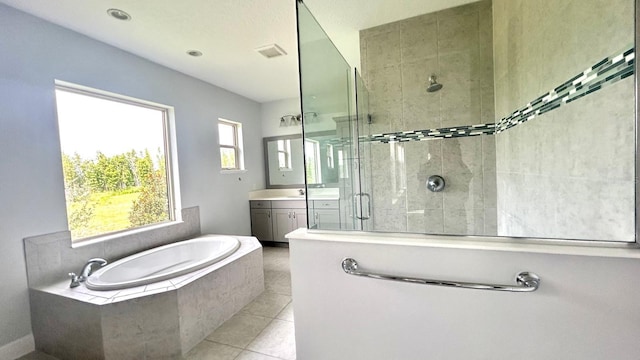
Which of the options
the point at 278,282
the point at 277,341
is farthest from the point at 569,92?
the point at 278,282

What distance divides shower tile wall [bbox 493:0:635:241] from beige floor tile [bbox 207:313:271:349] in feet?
6.44

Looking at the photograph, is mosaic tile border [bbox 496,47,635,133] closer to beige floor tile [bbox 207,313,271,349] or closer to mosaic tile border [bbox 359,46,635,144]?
mosaic tile border [bbox 359,46,635,144]

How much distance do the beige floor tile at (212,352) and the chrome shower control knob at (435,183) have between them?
6.37 ft

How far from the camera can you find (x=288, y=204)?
13.4 feet

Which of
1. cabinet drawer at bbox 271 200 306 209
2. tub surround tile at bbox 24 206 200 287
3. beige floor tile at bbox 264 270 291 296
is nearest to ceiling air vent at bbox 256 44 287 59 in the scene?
cabinet drawer at bbox 271 200 306 209

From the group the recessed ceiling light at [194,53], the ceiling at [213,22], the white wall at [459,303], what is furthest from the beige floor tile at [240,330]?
the recessed ceiling light at [194,53]

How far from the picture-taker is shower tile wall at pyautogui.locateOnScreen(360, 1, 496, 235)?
6.51 feet

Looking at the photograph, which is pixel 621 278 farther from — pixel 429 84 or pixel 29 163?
pixel 29 163

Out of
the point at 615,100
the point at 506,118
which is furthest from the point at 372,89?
the point at 615,100

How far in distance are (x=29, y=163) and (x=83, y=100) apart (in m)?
0.76

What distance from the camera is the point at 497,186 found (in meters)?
1.94

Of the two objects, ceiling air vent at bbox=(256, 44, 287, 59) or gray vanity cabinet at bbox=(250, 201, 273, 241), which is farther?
gray vanity cabinet at bbox=(250, 201, 273, 241)

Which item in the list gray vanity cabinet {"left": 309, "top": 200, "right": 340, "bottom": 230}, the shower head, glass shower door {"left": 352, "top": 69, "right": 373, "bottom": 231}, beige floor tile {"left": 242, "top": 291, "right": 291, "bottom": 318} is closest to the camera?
gray vanity cabinet {"left": 309, "top": 200, "right": 340, "bottom": 230}

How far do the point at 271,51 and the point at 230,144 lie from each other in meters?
1.93
